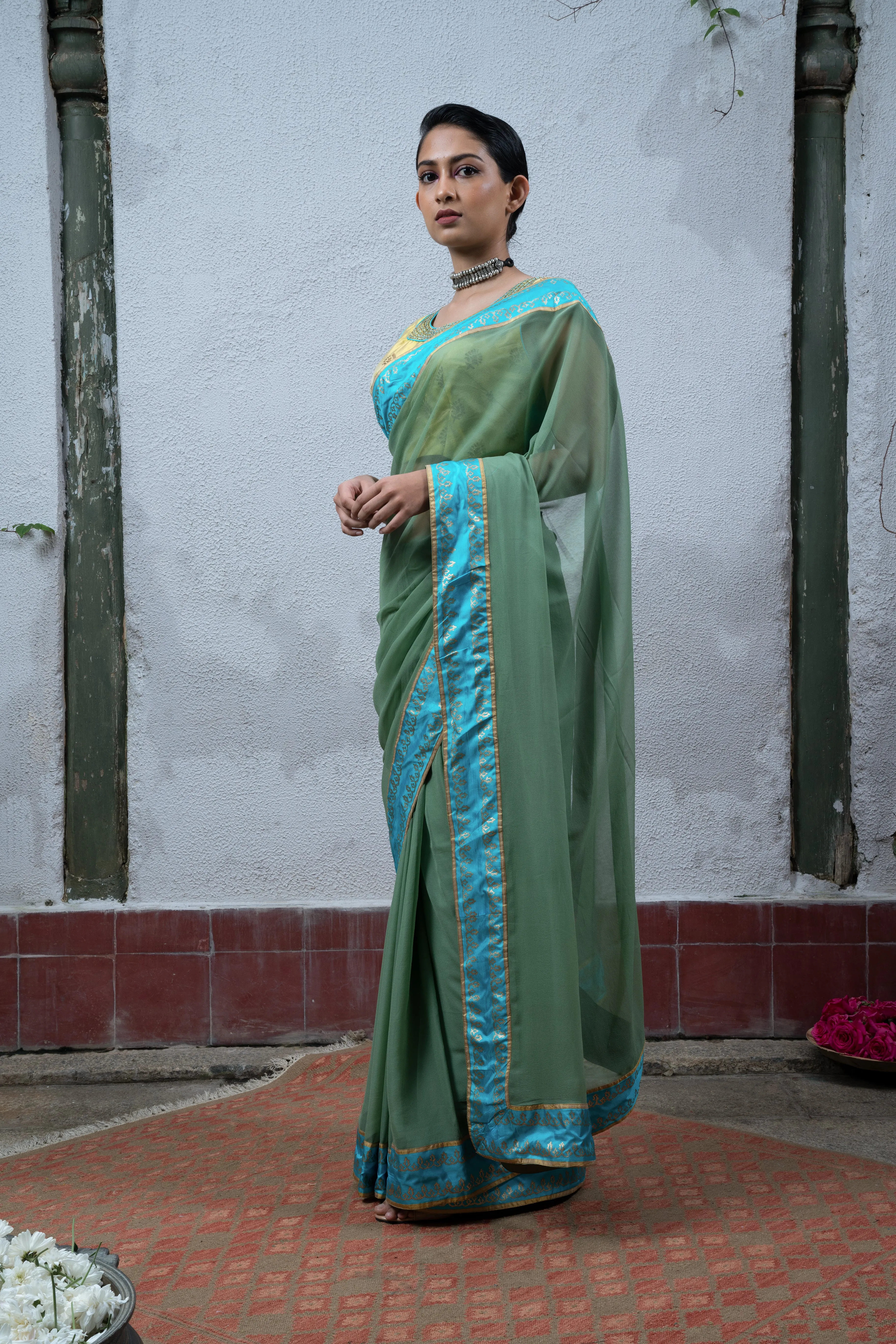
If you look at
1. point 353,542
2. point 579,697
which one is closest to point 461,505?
point 579,697

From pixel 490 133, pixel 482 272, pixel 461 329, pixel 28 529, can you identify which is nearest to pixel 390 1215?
pixel 461 329

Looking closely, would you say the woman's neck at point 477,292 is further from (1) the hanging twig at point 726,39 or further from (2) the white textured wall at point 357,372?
(1) the hanging twig at point 726,39

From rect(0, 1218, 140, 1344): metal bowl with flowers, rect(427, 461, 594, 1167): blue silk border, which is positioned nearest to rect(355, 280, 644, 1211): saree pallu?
rect(427, 461, 594, 1167): blue silk border

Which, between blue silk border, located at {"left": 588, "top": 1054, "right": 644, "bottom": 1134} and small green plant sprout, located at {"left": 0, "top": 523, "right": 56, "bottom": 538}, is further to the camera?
small green plant sprout, located at {"left": 0, "top": 523, "right": 56, "bottom": 538}

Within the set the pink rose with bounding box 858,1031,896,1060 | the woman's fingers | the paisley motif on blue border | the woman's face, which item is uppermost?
the woman's face

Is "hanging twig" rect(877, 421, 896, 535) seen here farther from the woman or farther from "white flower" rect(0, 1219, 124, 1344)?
"white flower" rect(0, 1219, 124, 1344)

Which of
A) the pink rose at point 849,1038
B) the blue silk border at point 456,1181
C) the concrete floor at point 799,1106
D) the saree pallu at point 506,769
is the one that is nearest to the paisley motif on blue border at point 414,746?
the saree pallu at point 506,769

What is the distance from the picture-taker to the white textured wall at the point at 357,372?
2.85 meters

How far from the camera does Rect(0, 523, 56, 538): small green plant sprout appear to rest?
2.90 meters

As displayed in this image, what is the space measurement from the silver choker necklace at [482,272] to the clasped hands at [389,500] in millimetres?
403

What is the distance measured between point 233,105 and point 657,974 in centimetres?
243

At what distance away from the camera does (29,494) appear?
9.59ft

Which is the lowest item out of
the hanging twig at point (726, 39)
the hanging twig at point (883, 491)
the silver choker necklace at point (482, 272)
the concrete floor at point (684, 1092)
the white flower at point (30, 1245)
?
the concrete floor at point (684, 1092)

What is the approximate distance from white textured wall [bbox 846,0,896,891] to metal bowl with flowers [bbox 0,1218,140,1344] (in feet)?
7.42
